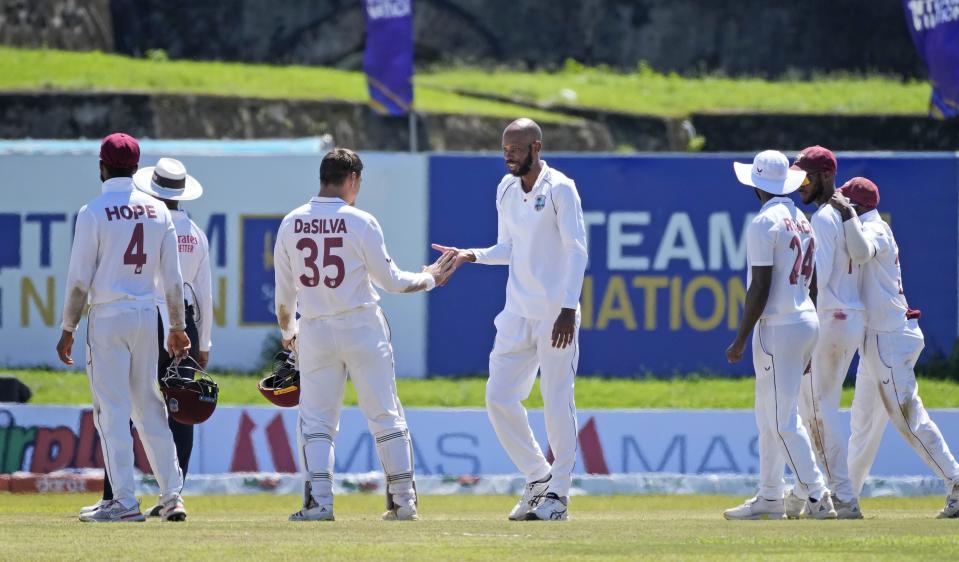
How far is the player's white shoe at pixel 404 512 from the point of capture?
9820 mm

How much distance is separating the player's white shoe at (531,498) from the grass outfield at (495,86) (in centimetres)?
1515

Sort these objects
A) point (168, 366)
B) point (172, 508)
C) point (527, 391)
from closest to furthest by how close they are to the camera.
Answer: point (172, 508)
point (168, 366)
point (527, 391)

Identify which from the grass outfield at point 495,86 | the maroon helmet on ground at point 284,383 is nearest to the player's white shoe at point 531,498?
the maroon helmet on ground at point 284,383

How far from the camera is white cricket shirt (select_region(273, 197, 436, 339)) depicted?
9.49 m

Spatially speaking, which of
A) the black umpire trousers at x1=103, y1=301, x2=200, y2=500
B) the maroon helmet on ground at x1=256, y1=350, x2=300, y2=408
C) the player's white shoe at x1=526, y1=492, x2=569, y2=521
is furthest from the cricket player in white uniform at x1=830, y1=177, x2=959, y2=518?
the black umpire trousers at x1=103, y1=301, x2=200, y2=500

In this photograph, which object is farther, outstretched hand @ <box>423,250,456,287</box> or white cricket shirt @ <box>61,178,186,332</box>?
outstretched hand @ <box>423,250,456,287</box>

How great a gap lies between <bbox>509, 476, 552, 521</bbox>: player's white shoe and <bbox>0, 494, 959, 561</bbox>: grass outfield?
0.51ft

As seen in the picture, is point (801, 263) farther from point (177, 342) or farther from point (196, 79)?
point (196, 79)

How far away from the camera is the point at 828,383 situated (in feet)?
34.4

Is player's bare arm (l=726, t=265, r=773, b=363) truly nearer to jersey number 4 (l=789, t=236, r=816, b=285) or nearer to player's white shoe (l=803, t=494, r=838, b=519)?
jersey number 4 (l=789, t=236, r=816, b=285)

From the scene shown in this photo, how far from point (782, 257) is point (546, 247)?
52.0 inches

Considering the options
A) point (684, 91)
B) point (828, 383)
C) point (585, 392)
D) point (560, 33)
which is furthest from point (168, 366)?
point (560, 33)

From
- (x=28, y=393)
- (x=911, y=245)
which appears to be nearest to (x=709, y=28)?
(x=911, y=245)

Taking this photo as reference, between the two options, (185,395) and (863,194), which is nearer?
(185,395)
